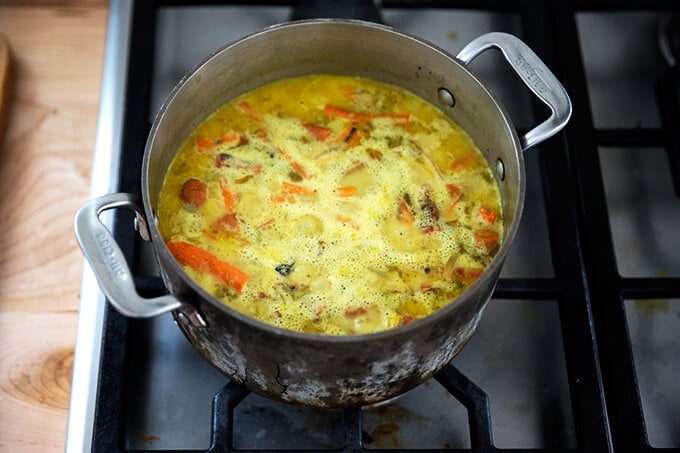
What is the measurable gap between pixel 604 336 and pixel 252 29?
2.44ft

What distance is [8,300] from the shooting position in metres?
1.18

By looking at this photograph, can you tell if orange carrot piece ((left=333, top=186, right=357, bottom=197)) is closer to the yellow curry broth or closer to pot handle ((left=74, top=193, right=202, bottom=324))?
the yellow curry broth

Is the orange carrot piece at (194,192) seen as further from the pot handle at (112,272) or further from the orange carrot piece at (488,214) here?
the orange carrot piece at (488,214)

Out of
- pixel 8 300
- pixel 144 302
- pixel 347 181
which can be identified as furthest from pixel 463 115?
pixel 8 300

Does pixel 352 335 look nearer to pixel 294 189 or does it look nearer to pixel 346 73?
pixel 294 189

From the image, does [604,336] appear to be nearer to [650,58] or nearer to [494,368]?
[494,368]

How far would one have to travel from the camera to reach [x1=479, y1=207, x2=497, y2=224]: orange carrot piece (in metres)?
1.13

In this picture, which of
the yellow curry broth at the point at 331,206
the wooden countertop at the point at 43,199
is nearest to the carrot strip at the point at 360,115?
the yellow curry broth at the point at 331,206

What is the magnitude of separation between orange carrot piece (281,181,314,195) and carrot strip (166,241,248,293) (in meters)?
0.14

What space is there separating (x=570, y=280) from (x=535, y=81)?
297mm

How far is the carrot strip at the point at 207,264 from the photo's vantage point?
105cm

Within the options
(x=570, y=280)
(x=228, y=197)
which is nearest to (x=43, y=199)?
(x=228, y=197)

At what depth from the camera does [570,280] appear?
118 centimetres

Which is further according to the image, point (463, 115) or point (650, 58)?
point (650, 58)
